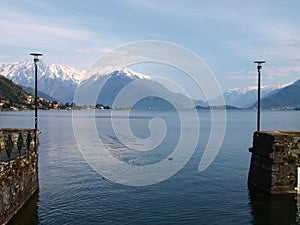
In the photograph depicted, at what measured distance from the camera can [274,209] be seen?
26.5m

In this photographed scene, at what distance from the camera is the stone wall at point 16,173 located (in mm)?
21484

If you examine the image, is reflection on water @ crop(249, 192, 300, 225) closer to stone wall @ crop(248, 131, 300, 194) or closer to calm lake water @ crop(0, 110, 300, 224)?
calm lake water @ crop(0, 110, 300, 224)

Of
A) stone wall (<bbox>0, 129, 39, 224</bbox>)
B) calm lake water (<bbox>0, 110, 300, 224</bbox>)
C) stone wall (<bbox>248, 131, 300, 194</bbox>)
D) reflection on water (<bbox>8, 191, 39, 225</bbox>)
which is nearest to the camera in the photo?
→ stone wall (<bbox>0, 129, 39, 224</bbox>)

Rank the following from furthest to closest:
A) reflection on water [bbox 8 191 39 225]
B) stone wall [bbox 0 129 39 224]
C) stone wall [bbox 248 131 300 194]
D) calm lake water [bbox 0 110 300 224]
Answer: stone wall [bbox 248 131 300 194], calm lake water [bbox 0 110 300 224], reflection on water [bbox 8 191 39 225], stone wall [bbox 0 129 39 224]

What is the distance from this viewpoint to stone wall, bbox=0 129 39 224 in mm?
21484

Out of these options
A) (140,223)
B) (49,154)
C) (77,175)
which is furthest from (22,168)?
(49,154)

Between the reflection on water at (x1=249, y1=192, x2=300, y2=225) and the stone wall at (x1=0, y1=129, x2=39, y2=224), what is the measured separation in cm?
1668

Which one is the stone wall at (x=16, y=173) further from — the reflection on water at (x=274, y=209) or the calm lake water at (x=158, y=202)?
the reflection on water at (x=274, y=209)

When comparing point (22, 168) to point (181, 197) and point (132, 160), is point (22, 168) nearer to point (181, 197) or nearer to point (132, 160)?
point (181, 197)

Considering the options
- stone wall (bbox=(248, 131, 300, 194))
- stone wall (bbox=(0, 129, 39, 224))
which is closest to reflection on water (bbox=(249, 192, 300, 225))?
stone wall (bbox=(248, 131, 300, 194))

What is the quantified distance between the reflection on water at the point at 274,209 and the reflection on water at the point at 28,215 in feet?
51.1

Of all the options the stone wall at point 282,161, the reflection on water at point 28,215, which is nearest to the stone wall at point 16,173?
the reflection on water at point 28,215

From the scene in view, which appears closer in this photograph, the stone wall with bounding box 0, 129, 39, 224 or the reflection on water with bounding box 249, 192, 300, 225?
the stone wall with bounding box 0, 129, 39, 224

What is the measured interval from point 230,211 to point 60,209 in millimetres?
12976
